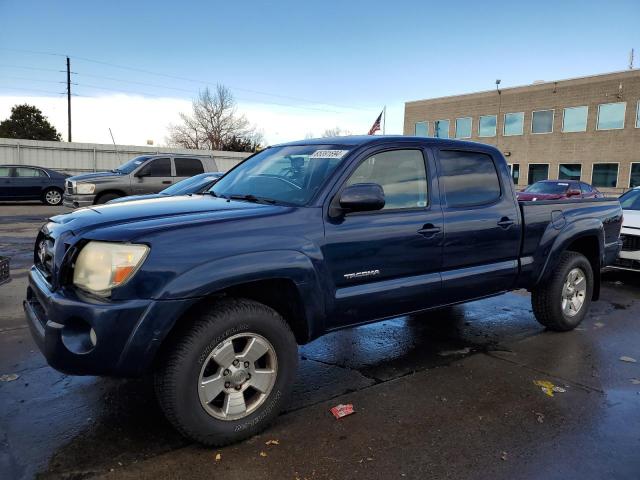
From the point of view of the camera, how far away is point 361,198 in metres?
3.22

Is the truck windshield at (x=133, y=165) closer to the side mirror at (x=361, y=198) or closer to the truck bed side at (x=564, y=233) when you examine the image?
the truck bed side at (x=564, y=233)

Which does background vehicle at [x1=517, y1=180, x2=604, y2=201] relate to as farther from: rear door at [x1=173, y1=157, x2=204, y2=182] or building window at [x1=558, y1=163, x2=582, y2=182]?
building window at [x1=558, y1=163, x2=582, y2=182]

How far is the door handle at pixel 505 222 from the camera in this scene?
14.4 ft

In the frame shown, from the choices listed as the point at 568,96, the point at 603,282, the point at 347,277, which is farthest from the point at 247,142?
the point at 347,277

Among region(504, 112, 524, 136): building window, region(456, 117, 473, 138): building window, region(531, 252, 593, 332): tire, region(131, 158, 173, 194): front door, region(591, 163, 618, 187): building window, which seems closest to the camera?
region(531, 252, 593, 332): tire

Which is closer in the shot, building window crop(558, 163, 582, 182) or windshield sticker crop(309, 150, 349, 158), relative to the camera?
windshield sticker crop(309, 150, 349, 158)

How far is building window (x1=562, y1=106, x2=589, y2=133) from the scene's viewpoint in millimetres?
32750

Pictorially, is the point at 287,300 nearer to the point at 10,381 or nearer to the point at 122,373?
the point at 122,373

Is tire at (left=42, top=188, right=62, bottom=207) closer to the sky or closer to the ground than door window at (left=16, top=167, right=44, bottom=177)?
closer to the ground

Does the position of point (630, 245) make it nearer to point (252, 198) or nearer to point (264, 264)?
point (252, 198)

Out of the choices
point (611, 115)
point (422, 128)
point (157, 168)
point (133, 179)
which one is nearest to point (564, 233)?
point (133, 179)

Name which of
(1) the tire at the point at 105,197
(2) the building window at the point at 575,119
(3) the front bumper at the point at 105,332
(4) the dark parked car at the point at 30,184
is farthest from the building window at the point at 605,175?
(3) the front bumper at the point at 105,332

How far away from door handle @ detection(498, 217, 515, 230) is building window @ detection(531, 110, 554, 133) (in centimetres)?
3387

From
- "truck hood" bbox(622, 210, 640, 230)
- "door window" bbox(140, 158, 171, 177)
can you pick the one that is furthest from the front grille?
"door window" bbox(140, 158, 171, 177)
